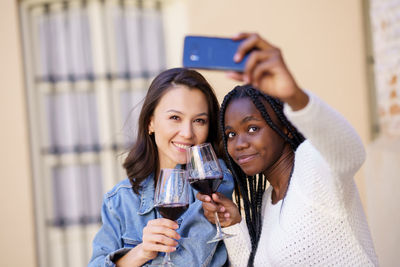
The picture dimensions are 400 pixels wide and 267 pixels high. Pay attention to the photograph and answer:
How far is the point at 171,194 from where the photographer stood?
199 centimetres

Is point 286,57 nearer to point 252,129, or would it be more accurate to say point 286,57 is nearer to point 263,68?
point 252,129

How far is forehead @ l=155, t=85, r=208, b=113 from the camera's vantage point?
2467mm

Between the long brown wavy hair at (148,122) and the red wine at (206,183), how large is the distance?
0.48 meters

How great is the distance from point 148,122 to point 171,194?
833 millimetres

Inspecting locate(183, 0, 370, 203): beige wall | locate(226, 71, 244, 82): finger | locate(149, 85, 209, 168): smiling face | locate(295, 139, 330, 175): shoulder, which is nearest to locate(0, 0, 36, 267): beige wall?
locate(183, 0, 370, 203): beige wall

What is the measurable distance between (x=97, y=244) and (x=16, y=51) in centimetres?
347

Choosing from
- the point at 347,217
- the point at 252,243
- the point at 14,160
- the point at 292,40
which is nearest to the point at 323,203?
the point at 347,217

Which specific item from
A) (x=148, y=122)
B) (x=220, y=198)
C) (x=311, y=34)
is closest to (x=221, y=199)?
→ (x=220, y=198)

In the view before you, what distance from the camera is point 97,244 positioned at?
2330 mm

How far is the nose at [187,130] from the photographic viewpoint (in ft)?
7.83

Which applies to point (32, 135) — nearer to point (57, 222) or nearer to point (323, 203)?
point (57, 222)

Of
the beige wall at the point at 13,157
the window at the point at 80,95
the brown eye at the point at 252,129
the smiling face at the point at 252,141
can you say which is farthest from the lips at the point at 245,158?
the beige wall at the point at 13,157

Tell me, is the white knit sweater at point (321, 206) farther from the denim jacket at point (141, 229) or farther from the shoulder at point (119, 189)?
the shoulder at point (119, 189)

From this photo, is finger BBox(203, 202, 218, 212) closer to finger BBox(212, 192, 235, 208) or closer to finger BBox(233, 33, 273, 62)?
finger BBox(212, 192, 235, 208)
